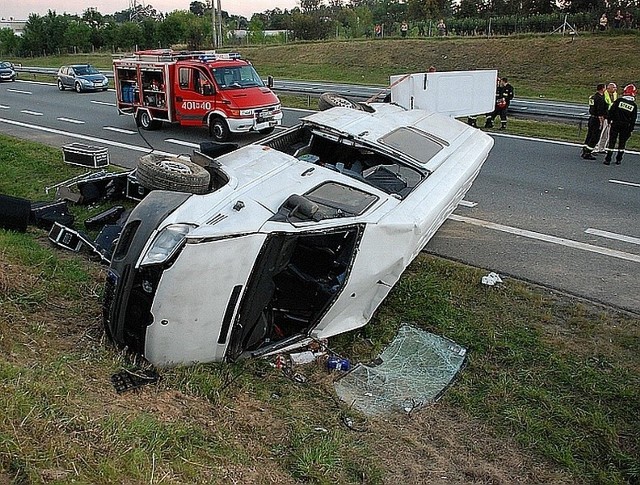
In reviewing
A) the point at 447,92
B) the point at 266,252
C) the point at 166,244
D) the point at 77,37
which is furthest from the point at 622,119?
the point at 77,37

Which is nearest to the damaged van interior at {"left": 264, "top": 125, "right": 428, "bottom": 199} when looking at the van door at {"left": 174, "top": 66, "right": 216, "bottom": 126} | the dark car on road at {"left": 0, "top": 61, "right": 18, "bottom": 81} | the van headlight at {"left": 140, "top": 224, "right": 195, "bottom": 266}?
the van headlight at {"left": 140, "top": 224, "right": 195, "bottom": 266}

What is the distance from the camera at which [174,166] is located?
5.14 metres

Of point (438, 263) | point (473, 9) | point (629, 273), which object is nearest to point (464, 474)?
point (438, 263)

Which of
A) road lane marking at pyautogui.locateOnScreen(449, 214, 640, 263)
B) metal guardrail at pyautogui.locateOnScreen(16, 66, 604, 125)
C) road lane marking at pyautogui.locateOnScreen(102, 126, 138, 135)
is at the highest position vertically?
metal guardrail at pyautogui.locateOnScreen(16, 66, 604, 125)

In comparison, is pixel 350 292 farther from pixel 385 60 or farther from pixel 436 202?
pixel 385 60

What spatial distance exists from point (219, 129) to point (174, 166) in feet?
31.9

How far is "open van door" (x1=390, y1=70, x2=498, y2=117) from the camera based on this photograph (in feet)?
35.4

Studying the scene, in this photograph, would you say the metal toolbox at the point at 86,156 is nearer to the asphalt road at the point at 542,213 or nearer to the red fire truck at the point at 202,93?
the asphalt road at the point at 542,213

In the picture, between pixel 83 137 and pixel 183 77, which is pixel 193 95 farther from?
pixel 83 137

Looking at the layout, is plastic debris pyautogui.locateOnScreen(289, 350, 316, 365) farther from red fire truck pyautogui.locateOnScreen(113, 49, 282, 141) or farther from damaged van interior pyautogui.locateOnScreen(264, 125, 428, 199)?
red fire truck pyautogui.locateOnScreen(113, 49, 282, 141)

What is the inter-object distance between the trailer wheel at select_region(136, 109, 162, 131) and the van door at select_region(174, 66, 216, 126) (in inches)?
41.1

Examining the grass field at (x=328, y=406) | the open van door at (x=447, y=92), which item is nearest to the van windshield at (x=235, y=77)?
the open van door at (x=447, y=92)

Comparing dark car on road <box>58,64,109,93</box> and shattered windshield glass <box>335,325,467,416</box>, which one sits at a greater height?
dark car on road <box>58,64,109,93</box>

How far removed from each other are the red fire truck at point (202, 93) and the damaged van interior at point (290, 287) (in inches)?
378
